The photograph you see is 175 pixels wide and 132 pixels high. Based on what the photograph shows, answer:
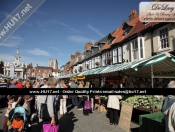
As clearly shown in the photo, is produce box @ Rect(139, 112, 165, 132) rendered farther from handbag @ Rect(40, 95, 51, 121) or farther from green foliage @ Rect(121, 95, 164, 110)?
handbag @ Rect(40, 95, 51, 121)

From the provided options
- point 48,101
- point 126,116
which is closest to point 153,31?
point 126,116

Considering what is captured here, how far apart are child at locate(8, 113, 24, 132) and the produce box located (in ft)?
11.8

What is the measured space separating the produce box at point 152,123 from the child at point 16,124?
11.8 ft

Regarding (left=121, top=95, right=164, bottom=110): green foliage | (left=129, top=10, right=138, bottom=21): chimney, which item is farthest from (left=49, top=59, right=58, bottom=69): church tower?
(left=121, top=95, right=164, bottom=110): green foliage

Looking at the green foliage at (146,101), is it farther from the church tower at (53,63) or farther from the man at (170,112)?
the church tower at (53,63)

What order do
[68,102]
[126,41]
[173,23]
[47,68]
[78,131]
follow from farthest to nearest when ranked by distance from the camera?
[47,68], [126,41], [68,102], [173,23], [78,131]

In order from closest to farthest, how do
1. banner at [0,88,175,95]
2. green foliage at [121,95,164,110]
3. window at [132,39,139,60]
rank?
banner at [0,88,175,95] < green foliage at [121,95,164,110] < window at [132,39,139,60]

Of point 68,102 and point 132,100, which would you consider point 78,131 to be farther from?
point 68,102

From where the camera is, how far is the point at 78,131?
5.12 metres

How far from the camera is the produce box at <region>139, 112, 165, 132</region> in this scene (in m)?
3.27

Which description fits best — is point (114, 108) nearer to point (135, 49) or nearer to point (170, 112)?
Result: point (170, 112)

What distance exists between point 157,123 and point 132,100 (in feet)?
9.04

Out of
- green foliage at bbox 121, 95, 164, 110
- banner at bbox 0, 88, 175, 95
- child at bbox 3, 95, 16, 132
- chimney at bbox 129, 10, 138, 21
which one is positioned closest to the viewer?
banner at bbox 0, 88, 175, 95

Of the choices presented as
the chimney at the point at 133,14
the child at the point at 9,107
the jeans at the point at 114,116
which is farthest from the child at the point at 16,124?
the chimney at the point at 133,14
